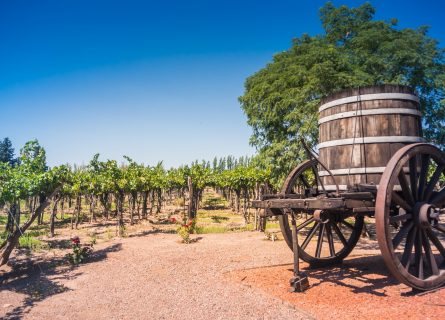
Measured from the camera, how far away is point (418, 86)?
35.0 feet

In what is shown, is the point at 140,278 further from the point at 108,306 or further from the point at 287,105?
the point at 287,105

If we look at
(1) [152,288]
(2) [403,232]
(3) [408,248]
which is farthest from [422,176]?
(1) [152,288]

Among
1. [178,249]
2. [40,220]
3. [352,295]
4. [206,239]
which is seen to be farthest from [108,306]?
[40,220]

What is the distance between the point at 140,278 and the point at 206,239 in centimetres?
617

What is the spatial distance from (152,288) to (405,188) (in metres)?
4.98

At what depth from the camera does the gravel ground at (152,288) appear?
4793 mm

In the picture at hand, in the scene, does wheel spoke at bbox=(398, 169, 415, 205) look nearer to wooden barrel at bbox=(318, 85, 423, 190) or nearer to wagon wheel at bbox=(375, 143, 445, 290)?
wagon wheel at bbox=(375, 143, 445, 290)

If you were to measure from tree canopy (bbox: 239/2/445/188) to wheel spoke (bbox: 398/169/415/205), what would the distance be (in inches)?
180

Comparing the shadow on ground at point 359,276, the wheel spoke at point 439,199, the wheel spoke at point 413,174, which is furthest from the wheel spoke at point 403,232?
the shadow on ground at point 359,276

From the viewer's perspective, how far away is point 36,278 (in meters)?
7.60

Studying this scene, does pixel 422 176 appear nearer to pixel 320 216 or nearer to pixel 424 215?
pixel 424 215

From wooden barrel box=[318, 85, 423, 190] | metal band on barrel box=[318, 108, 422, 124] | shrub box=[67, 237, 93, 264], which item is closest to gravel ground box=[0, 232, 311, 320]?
shrub box=[67, 237, 93, 264]

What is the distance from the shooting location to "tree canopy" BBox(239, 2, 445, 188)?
10.3 m

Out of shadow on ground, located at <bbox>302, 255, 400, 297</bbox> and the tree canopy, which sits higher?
the tree canopy
